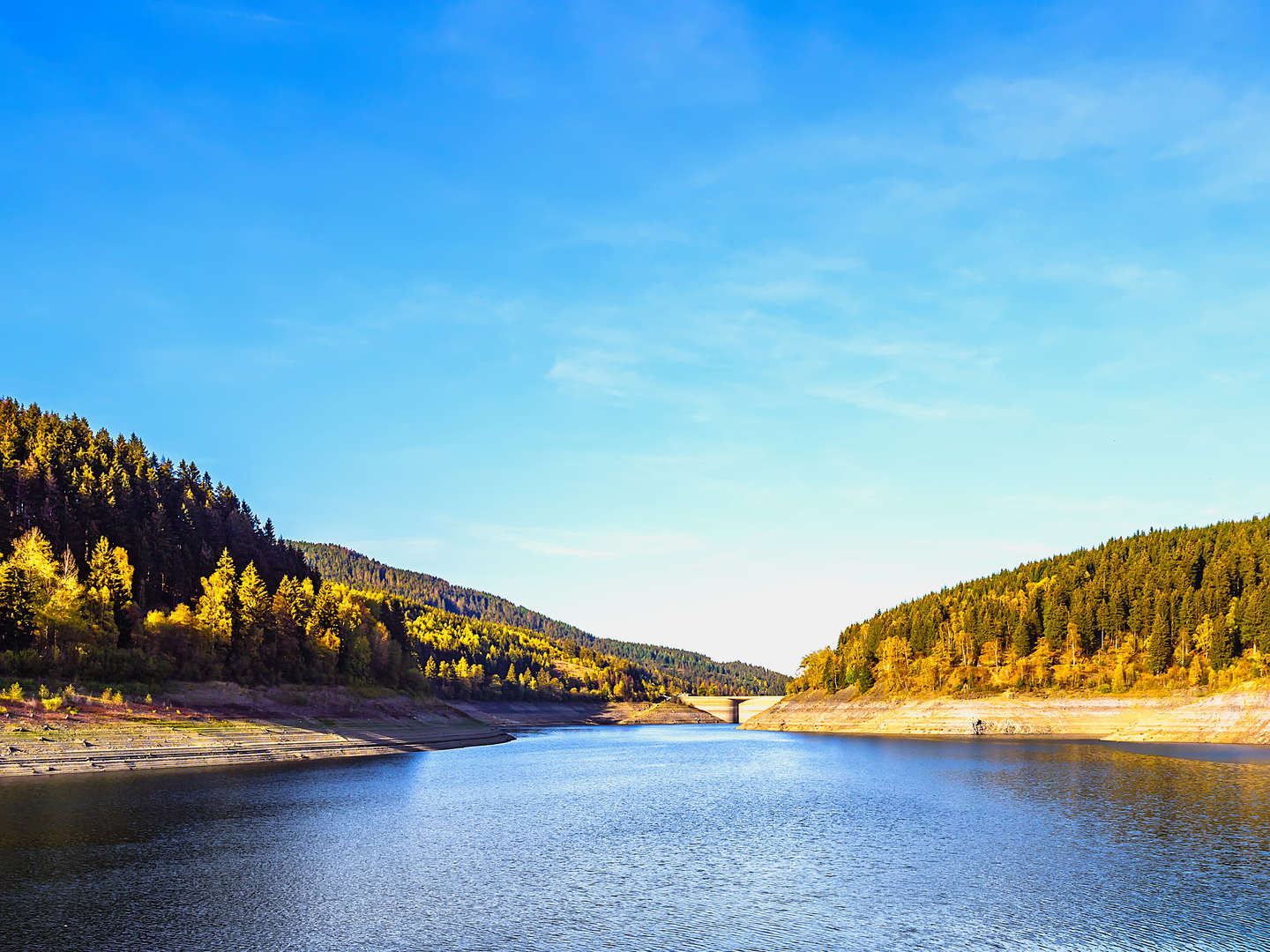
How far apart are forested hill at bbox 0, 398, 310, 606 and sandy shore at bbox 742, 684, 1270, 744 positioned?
110590 millimetres

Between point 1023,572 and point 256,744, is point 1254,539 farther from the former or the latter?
point 256,744

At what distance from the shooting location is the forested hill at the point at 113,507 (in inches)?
4660

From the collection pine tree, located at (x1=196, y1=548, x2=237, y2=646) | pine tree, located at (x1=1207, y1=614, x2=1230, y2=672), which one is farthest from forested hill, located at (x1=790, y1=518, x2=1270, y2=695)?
pine tree, located at (x1=196, y1=548, x2=237, y2=646)

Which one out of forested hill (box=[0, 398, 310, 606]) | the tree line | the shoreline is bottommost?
the shoreline

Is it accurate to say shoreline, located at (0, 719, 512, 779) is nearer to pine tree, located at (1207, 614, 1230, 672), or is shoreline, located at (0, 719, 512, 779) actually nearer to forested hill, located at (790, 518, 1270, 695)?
forested hill, located at (790, 518, 1270, 695)

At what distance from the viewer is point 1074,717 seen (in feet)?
412

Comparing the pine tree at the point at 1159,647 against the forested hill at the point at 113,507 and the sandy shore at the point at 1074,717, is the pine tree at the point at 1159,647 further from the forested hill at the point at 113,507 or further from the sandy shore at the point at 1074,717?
the forested hill at the point at 113,507

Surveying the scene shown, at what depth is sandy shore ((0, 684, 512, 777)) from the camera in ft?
222

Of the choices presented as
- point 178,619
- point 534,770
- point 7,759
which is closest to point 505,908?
point 7,759

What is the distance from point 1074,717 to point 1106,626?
2654cm

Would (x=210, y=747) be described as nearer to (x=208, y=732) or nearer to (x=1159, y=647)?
(x=208, y=732)

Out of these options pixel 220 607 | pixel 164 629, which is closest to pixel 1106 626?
pixel 220 607

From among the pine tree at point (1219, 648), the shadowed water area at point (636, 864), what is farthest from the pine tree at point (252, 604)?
the pine tree at point (1219, 648)

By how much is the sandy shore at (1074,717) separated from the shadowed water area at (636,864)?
1709 inches
